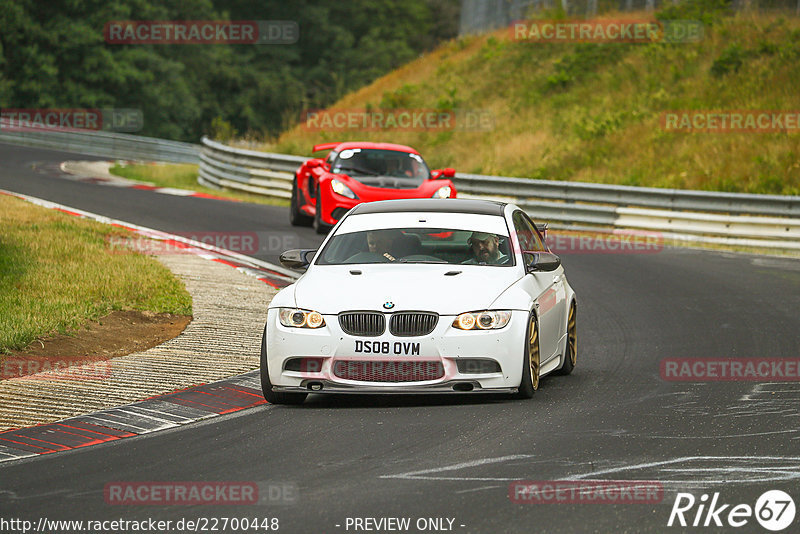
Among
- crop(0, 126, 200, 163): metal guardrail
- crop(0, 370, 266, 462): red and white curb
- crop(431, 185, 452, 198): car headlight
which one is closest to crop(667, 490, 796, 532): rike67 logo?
crop(0, 370, 266, 462): red and white curb

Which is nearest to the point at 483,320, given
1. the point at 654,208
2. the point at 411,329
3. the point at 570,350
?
the point at 411,329

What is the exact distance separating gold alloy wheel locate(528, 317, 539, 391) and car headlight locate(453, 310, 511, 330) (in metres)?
0.30

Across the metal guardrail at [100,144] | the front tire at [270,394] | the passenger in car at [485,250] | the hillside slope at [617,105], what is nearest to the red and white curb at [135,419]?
the front tire at [270,394]

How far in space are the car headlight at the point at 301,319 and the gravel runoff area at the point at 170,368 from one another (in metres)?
1.18

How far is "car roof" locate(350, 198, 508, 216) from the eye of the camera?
10.4m

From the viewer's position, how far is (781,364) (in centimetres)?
1065

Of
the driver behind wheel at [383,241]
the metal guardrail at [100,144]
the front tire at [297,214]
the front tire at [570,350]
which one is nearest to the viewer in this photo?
the driver behind wheel at [383,241]

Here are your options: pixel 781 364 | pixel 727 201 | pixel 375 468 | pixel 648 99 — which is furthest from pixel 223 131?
pixel 375 468

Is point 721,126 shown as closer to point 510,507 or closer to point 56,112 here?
point 510,507

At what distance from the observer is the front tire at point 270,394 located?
29.2 feet

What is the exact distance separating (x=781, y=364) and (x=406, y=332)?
3.83 m

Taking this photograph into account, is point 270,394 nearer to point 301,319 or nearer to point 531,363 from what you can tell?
point 301,319

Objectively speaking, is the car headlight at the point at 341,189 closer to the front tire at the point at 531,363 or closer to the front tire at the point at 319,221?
the front tire at the point at 319,221

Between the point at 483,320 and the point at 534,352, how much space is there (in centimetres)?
62
